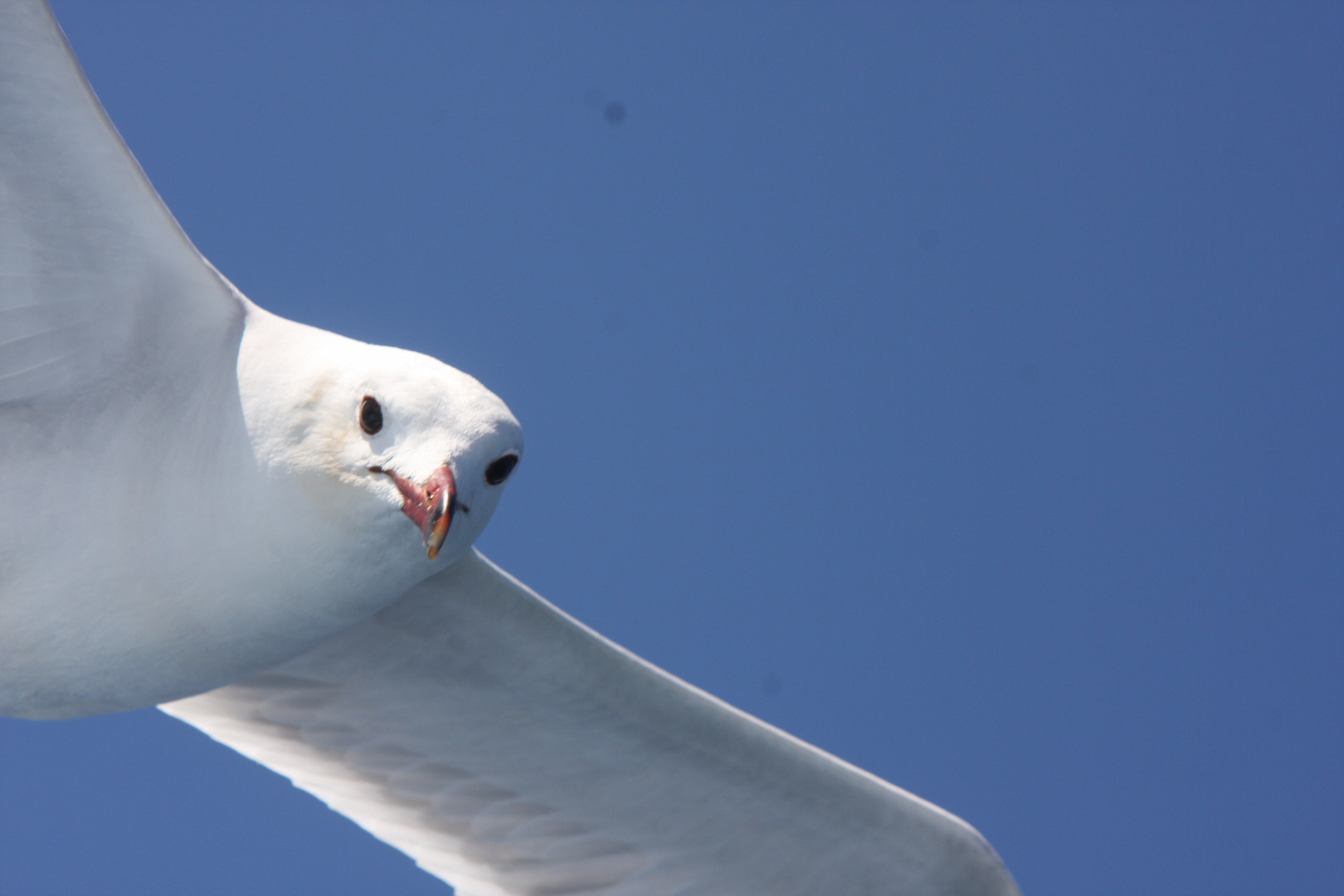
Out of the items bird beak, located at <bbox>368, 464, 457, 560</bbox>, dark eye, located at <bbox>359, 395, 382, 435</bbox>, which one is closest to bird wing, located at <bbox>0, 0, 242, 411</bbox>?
dark eye, located at <bbox>359, 395, 382, 435</bbox>

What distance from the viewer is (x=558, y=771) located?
3.92m

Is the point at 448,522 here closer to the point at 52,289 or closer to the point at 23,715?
the point at 52,289

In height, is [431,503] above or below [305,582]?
above

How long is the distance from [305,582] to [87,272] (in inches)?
31.1

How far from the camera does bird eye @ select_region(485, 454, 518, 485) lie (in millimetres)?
2369

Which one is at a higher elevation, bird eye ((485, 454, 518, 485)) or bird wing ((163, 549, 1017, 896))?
bird eye ((485, 454, 518, 485))

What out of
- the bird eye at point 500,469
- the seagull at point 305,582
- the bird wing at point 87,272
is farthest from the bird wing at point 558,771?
the bird eye at point 500,469

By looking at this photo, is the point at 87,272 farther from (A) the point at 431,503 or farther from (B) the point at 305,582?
(A) the point at 431,503

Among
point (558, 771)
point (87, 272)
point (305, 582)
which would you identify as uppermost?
point (87, 272)

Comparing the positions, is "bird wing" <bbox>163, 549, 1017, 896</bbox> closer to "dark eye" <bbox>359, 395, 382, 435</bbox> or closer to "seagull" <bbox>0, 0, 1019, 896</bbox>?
"seagull" <bbox>0, 0, 1019, 896</bbox>

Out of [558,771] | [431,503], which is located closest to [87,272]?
[431,503]

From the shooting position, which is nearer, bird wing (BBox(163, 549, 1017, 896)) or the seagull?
the seagull

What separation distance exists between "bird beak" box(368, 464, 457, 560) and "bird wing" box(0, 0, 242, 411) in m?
0.69

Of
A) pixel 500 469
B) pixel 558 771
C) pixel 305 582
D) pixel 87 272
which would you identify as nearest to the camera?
pixel 500 469
